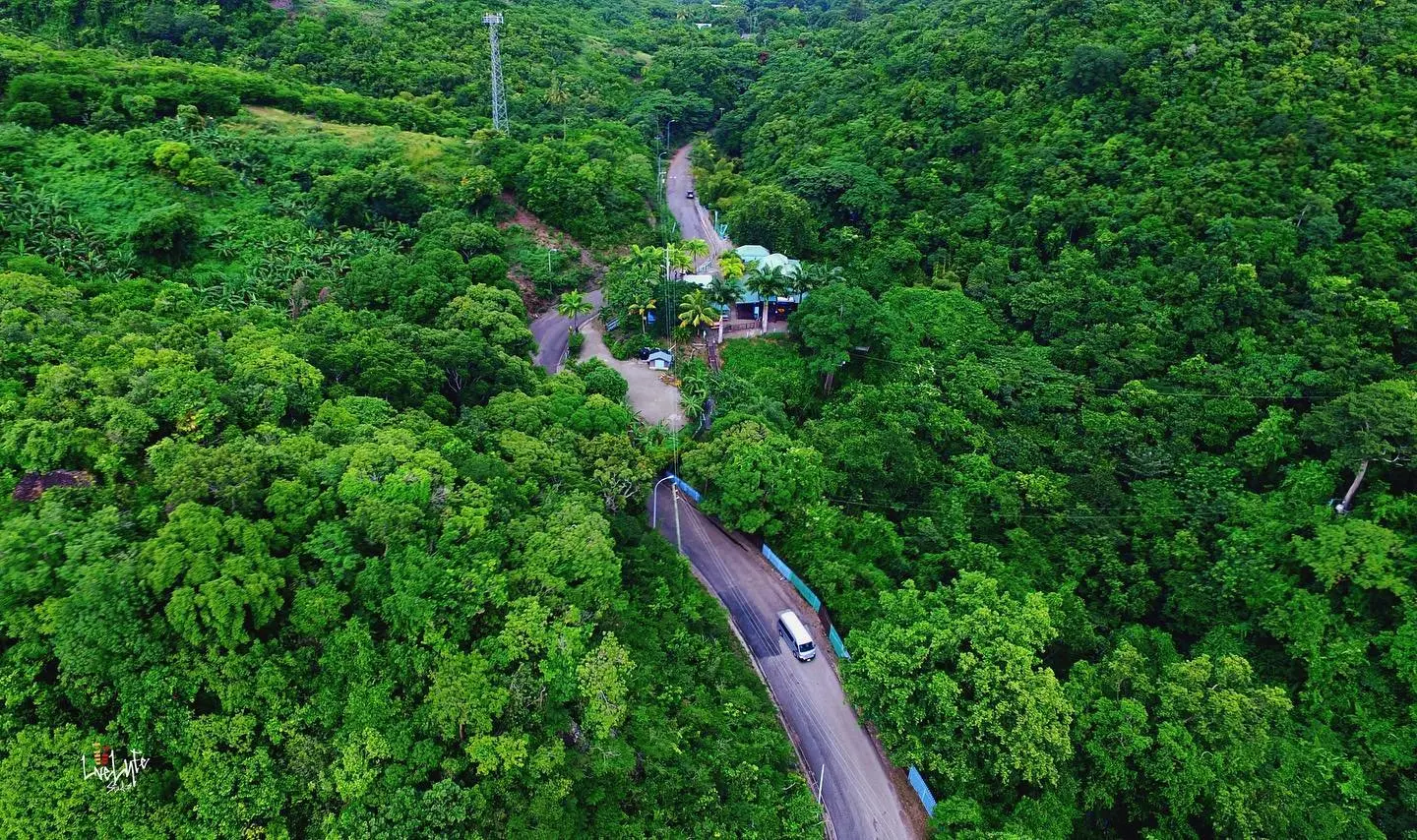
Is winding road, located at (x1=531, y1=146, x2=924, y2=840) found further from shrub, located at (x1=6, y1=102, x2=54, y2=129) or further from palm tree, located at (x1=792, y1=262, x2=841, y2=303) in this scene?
shrub, located at (x1=6, y1=102, x2=54, y2=129)

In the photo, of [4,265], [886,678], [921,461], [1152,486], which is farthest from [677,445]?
[4,265]

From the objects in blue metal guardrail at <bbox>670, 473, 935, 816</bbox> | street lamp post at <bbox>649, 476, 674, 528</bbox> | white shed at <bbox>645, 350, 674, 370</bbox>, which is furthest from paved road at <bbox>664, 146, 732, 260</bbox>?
blue metal guardrail at <bbox>670, 473, 935, 816</bbox>

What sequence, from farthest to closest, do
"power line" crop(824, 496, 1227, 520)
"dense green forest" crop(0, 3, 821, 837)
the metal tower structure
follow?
1. the metal tower structure
2. "power line" crop(824, 496, 1227, 520)
3. "dense green forest" crop(0, 3, 821, 837)

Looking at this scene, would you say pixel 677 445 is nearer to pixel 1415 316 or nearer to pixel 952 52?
pixel 1415 316

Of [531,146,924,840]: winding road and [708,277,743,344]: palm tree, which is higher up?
[708,277,743,344]: palm tree

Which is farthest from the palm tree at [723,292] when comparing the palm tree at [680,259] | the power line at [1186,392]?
the power line at [1186,392]
